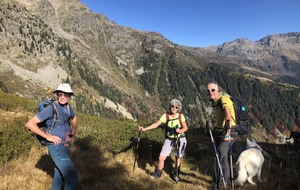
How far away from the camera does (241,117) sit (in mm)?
7125

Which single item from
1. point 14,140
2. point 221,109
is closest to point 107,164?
point 14,140

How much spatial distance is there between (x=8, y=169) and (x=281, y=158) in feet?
35.1

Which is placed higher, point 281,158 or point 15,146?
point 15,146

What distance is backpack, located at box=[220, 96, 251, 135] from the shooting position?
7.12 m

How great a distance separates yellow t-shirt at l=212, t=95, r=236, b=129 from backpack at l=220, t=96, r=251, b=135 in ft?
0.57

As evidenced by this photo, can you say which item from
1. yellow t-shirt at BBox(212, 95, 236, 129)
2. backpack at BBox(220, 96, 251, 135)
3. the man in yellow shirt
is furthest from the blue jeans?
backpack at BBox(220, 96, 251, 135)

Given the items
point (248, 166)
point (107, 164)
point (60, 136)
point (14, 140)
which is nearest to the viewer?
point (60, 136)

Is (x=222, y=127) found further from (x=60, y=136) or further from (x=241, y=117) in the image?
(x=60, y=136)

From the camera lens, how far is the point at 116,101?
188500 millimetres

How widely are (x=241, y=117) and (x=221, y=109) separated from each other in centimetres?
56

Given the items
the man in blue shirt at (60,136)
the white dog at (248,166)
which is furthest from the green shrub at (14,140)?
the white dog at (248,166)

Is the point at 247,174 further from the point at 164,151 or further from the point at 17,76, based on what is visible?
the point at 17,76

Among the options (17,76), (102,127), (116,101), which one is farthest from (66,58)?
(102,127)

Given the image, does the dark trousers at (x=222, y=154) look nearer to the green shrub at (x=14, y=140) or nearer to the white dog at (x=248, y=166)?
the white dog at (x=248, y=166)
